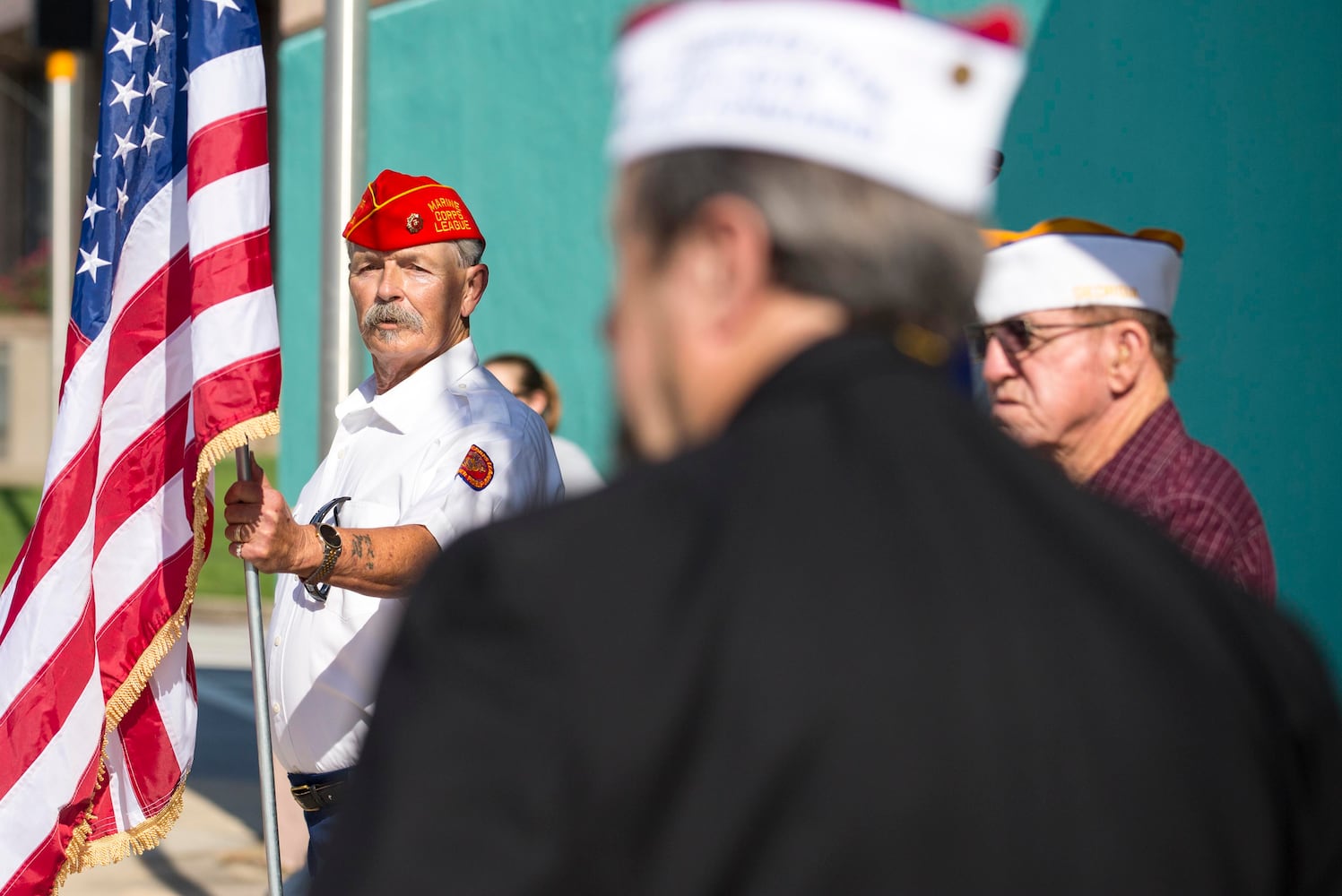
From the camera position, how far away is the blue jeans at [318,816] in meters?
3.10

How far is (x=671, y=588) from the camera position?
0.87 m

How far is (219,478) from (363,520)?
14.1 metres

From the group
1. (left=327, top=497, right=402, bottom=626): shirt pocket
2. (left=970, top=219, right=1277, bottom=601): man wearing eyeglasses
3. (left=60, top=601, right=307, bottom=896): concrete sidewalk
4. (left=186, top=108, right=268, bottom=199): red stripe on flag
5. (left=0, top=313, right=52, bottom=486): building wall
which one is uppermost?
(left=186, top=108, right=268, bottom=199): red stripe on flag

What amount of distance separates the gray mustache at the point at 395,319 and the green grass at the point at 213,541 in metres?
7.82

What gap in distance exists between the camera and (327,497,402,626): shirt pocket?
3.20 m

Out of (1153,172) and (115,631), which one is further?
(1153,172)

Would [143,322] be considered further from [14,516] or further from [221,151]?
[14,516]

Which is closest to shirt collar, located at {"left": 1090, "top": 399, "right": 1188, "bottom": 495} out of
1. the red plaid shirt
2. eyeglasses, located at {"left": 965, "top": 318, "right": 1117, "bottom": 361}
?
the red plaid shirt

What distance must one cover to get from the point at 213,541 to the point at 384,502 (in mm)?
13348

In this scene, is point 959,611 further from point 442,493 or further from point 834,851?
point 442,493

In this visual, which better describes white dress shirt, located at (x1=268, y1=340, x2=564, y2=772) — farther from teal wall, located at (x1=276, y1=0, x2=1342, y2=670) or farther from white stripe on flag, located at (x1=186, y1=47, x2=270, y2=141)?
teal wall, located at (x1=276, y1=0, x2=1342, y2=670)

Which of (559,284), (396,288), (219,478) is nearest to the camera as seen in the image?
(396,288)

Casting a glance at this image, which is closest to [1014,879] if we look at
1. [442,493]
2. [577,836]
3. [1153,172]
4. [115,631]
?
[577,836]

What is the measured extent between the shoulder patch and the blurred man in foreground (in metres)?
2.11
